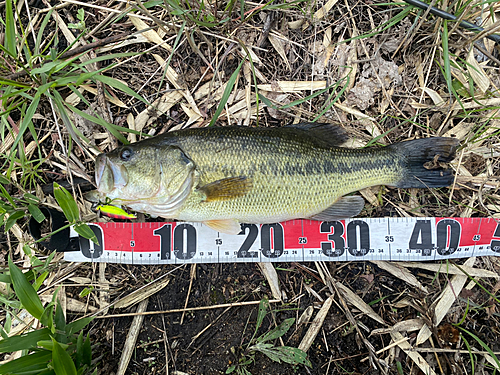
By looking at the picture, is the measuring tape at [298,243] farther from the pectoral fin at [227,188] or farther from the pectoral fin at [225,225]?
the pectoral fin at [227,188]

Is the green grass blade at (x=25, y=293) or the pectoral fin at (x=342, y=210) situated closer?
the green grass blade at (x=25, y=293)

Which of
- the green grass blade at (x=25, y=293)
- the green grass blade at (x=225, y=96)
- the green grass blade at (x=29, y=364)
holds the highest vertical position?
the green grass blade at (x=225, y=96)

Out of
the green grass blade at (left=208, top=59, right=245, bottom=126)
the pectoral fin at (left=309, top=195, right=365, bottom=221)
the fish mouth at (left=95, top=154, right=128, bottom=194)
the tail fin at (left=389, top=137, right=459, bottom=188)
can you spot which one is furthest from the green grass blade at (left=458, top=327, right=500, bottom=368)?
the fish mouth at (left=95, top=154, right=128, bottom=194)

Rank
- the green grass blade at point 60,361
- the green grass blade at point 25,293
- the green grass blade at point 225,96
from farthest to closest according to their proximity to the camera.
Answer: the green grass blade at point 225,96
the green grass blade at point 25,293
the green grass blade at point 60,361

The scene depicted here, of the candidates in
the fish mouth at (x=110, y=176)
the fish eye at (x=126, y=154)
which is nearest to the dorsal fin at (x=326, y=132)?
the fish eye at (x=126, y=154)

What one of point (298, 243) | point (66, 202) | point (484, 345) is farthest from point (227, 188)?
point (484, 345)

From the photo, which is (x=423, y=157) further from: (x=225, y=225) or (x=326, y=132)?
(x=225, y=225)
